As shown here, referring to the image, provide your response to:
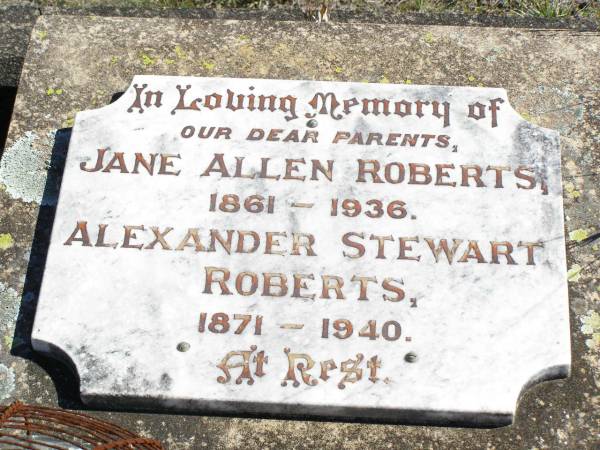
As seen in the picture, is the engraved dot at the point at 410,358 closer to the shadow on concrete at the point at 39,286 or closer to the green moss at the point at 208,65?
the shadow on concrete at the point at 39,286

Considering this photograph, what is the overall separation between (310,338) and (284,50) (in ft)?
4.42

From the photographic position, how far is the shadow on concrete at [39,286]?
3.13 m

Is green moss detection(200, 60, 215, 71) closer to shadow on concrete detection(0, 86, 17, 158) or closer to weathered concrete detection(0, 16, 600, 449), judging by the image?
weathered concrete detection(0, 16, 600, 449)

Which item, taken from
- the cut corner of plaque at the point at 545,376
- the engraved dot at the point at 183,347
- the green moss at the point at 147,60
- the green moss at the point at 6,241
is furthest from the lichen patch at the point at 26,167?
the cut corner of plaque at the point at 545,376

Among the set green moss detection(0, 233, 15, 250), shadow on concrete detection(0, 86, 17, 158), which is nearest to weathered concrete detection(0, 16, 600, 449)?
green moss detection(0, 233, 15, 250)

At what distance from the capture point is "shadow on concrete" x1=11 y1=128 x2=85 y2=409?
313 cm

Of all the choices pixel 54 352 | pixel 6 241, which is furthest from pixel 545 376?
pixel 6 241

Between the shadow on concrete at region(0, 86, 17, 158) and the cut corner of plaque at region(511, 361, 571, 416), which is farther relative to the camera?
the shadow on concrete at region(0, 86, 17, 158)

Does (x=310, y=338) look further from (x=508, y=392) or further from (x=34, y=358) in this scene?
(x=34, y=358)

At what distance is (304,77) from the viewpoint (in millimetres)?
Answer: 3771

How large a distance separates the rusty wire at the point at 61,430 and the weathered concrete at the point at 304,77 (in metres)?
0.10

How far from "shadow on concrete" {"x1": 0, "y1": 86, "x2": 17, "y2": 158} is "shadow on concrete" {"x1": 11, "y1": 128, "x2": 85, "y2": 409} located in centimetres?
84

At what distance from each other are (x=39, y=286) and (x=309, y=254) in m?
0.97

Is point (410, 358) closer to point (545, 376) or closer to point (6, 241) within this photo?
point (545, 376)
